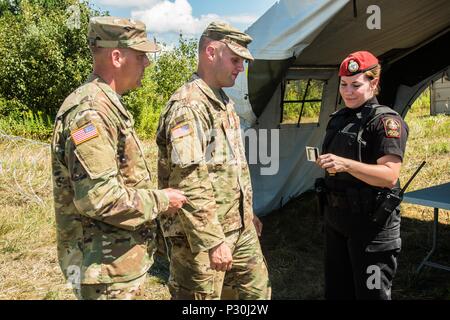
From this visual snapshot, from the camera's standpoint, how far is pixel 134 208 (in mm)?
1748

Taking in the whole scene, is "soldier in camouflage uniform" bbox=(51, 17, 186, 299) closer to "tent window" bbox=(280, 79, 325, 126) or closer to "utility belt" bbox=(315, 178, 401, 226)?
"utility belt" bbox=(315, 178, 401, 226)

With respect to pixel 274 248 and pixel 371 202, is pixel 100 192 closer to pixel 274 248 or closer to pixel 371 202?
pixel 371 202

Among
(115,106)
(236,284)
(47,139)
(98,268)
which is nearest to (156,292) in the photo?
(236,284)

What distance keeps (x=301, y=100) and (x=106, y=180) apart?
4599 mm

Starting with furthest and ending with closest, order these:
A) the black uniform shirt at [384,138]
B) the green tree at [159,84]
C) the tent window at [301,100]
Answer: the green tree at [159,84] → the tent window at [301,100] → the black uniform shirt at [384,138]

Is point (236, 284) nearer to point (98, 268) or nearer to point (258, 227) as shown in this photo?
point (258, 227)

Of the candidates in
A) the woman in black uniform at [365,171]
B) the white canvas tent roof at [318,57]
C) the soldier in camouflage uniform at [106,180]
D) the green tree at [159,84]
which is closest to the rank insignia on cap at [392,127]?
the woman in black uniform at [365,171]

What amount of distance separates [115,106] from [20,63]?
506 inches

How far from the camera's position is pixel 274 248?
486 centimetres

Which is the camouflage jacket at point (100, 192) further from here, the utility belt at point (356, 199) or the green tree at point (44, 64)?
the green tree at point (44, 64)

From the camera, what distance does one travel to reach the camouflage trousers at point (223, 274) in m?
2.26

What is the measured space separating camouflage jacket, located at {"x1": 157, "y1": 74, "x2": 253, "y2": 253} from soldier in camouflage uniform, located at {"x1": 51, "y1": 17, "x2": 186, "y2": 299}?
0.19 m

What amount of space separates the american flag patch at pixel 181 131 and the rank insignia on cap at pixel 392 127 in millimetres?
1009

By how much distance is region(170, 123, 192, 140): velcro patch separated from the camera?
2096 millimetres
